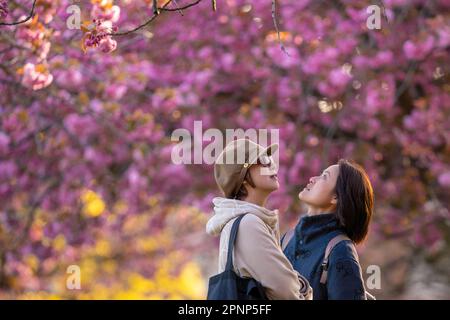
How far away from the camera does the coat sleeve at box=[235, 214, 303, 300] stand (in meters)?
2.86

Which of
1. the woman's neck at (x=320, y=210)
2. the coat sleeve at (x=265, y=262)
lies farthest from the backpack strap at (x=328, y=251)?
the coat sleeve at (x=265, y=262)

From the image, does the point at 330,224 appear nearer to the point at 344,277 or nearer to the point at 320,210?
the point at 320,210

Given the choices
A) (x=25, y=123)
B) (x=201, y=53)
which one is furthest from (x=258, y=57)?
(x=25, y=123)

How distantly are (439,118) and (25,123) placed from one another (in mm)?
3141

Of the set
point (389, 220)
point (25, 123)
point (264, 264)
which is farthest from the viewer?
point (389, 220)

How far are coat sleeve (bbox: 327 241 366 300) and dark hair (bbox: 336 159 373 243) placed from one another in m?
0.14

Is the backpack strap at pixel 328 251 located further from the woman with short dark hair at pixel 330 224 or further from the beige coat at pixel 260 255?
the beige coat at pixel 260 255

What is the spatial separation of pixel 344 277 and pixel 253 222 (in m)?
0.45

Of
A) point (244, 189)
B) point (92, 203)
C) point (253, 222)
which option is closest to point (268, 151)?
point (244, 189)

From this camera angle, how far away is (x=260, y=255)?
2.87m

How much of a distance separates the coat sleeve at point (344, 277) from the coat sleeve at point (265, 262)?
0.27 metres

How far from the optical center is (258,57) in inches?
291
